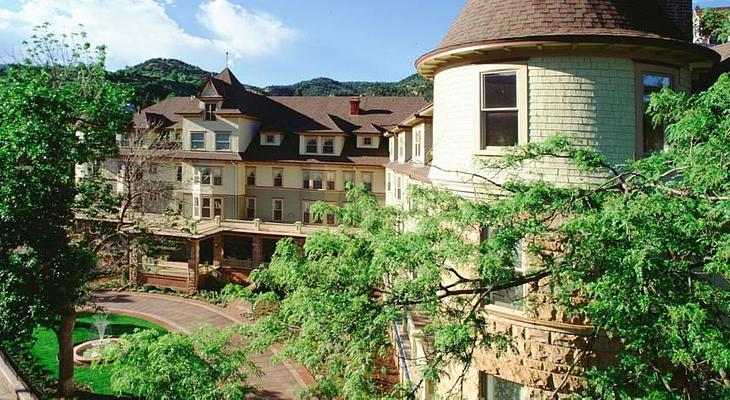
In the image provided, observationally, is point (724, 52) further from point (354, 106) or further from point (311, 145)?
point (354, 106)

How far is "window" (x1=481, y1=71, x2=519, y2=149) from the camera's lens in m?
9.63

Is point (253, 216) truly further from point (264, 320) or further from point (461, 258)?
point (461, 258)

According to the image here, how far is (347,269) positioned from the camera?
7621 millimetres

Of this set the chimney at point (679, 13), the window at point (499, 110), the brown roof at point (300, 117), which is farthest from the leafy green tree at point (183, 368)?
the brown roof at point (300, 117)

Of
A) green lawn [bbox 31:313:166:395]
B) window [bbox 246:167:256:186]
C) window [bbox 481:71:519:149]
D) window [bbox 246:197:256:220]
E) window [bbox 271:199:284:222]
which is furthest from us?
window [bbox 246:197:256:220]

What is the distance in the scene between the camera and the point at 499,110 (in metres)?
9.72

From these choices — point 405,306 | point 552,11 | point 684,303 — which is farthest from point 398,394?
point 552,11

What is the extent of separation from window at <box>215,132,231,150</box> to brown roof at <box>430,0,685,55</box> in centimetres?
3051

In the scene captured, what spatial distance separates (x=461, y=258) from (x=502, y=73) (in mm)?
4879

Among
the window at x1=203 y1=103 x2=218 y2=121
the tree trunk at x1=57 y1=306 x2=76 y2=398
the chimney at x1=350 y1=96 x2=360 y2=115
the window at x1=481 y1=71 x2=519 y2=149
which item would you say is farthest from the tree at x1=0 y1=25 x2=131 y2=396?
the chimney at x1=350 y1=96 x2=360 y2=115

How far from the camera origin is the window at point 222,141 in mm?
38156

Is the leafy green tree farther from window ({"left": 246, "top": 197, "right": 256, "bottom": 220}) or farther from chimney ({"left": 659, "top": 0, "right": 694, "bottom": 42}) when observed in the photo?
window ({"left": 246, "top": 197, "right": 256, "bottom": 220})

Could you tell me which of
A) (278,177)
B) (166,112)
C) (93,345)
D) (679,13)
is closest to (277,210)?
(278,177)

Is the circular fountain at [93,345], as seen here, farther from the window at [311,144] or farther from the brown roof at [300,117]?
the window at [311,144]
